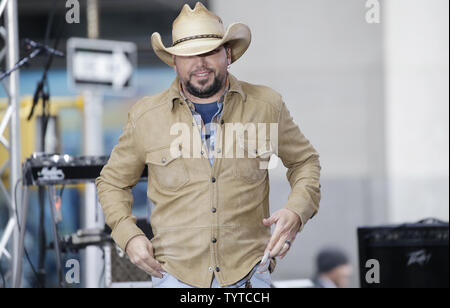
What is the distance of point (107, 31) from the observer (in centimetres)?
649

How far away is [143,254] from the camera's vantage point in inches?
113

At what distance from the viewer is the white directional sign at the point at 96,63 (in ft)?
18.3

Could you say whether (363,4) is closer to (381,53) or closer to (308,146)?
(381,53)

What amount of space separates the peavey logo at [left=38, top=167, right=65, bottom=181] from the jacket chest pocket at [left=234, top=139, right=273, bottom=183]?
4.86ft

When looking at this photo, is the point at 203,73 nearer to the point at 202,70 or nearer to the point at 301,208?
the point at 202,70

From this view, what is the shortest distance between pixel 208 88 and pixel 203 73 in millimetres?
59

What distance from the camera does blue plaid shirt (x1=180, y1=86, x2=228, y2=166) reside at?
9.72ft

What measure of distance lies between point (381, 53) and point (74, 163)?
3124 millimetres

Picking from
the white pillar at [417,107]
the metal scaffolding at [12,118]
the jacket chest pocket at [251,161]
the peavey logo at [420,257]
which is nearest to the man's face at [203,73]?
the jacket chest pocket at [251,161]

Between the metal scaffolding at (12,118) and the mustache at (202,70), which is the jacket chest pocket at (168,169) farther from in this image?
the metal scaffolding at (12,118)

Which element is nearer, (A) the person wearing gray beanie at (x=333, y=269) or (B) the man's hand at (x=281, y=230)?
(B) the man's hand at (x=281, y=230)

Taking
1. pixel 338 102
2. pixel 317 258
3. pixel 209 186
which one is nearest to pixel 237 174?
pixel 209 186

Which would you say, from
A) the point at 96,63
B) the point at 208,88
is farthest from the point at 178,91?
the point at 96,63
